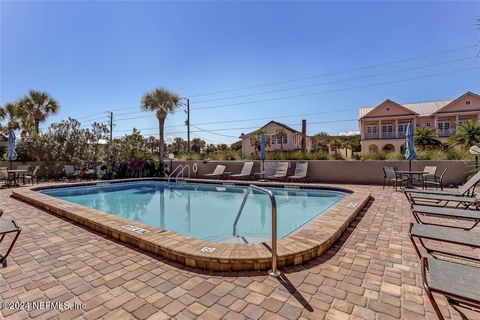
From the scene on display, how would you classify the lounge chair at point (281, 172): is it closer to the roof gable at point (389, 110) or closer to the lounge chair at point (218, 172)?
the lounge chair at point (218, 172)

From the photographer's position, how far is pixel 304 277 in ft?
8.81

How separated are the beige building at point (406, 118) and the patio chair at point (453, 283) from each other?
30452 millimetres

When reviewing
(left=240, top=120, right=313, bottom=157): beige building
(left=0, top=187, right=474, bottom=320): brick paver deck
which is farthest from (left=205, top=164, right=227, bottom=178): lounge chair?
(left=240, top=120, right=313, bottom=157): beige building

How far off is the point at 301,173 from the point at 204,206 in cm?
554

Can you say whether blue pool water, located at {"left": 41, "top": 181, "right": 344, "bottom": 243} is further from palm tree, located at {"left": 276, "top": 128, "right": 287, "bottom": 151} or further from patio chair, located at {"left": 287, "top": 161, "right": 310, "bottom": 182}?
palm tree, located at {"left": 276, "top": 128, "right": 287, "bottom": 151}

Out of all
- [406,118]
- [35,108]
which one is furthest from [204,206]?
[406,118]

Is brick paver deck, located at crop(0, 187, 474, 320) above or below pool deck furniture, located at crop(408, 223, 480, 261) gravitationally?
below

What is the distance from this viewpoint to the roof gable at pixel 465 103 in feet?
90.7

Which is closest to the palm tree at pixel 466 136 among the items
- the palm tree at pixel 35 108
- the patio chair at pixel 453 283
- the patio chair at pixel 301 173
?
the patio chair at pixel 301 173

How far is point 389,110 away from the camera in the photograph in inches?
1193

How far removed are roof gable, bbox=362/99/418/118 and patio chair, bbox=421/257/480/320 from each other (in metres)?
33.4

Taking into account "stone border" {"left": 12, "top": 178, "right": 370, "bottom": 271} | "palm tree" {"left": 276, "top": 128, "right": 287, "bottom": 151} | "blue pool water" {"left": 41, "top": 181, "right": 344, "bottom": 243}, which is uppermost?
"palm tree" {"left": 276, "top": 128, "right": 287, "bottom": 151}

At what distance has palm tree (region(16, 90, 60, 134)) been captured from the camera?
64.9ft

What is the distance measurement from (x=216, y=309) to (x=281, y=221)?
13.6 ft
